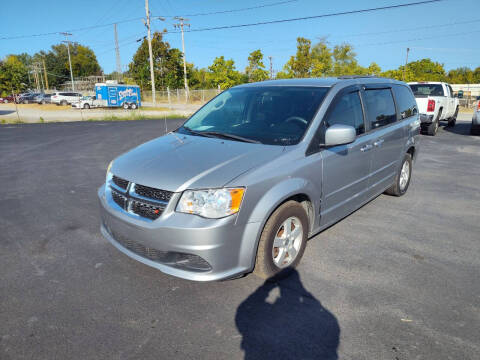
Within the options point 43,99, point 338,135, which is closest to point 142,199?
point 338,135

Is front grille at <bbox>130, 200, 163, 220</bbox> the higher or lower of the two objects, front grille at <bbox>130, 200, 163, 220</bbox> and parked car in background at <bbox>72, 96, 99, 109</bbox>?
the lower

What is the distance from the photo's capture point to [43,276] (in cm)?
319

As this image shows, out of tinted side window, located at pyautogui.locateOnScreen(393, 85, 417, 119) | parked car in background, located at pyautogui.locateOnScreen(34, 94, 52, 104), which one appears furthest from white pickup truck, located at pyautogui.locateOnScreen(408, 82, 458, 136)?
parked car in background, located at pyautogui.locateOnScreen(34, 94, 52, 104)

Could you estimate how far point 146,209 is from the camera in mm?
2709

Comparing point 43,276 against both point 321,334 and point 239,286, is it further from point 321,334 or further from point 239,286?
point 321,334

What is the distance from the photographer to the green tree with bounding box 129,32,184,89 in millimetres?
57500

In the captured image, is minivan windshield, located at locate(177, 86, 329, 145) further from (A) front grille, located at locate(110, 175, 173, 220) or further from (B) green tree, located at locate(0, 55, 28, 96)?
(B) green tree, located at locate(0, 55, 28, 96)

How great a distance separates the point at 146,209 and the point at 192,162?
0.55 meters

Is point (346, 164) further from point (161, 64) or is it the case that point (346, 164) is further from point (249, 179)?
point (161, 64)

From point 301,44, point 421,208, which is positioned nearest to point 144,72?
point 301,44

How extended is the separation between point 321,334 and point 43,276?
256 centimetres

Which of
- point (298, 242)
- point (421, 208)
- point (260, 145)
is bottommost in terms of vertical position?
point (421, 208)

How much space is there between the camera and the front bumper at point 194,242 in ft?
8.23

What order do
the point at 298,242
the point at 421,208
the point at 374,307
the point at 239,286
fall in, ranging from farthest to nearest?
the point at 421,208
the point at 298,242
the point at 239,286
the point at 374,307
